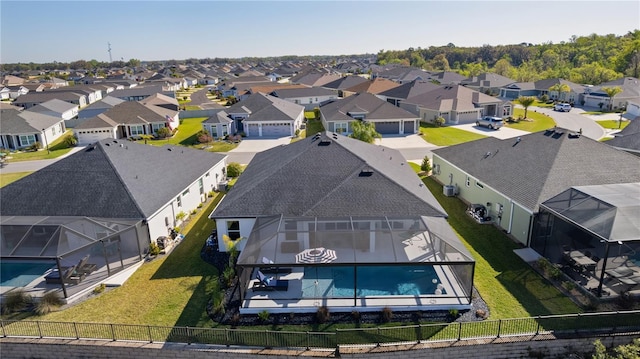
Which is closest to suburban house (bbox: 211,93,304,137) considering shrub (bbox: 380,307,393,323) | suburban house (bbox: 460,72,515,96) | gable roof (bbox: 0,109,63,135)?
gable roof (bbox: 0,109,63,135)

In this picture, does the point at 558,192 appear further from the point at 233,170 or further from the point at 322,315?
the point at 233,170

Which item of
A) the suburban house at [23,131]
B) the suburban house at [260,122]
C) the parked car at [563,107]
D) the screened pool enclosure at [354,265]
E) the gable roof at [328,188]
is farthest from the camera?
the parked car at [563,107]

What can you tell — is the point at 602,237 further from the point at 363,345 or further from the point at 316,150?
the point at 316,150

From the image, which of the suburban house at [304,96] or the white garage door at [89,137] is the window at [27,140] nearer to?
the white garage door at [89,137]

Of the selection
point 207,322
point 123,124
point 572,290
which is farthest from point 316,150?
point 123,124

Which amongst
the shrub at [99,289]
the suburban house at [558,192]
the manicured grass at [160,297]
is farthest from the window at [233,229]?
the suburban house at [558,192]

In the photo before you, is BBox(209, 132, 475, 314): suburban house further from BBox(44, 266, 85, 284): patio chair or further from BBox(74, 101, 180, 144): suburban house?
BBox(74, 101, 180, 144): suburban house

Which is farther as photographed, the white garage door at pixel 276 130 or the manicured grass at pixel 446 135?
the white garage door at pixel 276 130

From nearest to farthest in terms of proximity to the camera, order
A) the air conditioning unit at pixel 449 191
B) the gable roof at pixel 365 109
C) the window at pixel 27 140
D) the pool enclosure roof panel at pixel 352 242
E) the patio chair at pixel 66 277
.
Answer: the pool enclosure roof panel at pixel 352 242 → the patio chair at pixel 66 277 → the air conditioning unit at pixel 449 191 → the window at pixel 27 140 → the gable roof at pixel 365 109

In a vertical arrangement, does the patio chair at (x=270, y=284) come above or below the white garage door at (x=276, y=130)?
below
